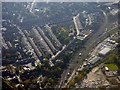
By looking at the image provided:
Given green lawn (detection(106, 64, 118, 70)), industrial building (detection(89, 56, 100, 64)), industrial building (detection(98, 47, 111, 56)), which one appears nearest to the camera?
green lawn (detection(106, 64, 118, 70))

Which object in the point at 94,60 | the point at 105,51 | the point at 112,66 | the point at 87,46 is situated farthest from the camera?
the point at 87,46

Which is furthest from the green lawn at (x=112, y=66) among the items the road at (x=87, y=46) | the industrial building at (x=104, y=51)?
the road at (x=87, y=46)

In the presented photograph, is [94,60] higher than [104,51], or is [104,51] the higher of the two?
[104,51]

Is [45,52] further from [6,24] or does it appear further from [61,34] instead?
[6,24]

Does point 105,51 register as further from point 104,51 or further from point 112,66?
point 112,66

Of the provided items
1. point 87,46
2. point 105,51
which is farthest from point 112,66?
point 87,46

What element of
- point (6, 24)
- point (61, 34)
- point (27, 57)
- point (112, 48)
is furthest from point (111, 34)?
point (6, 24)

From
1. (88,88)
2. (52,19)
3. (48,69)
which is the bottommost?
(88,88)

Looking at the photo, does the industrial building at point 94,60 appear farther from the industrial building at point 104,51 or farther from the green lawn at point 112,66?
the green lawn at point 112,66

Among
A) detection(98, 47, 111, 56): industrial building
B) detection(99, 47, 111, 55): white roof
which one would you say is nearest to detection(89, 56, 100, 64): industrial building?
detection(98, 47, 111, 56): industrial building

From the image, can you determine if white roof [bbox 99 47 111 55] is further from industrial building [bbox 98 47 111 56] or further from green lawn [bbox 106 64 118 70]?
green lawn [bbox 106 64 118 70]

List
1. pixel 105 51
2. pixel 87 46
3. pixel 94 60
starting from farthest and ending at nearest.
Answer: pixel 87 46 < pixel 105 51 < pixel 94 60
